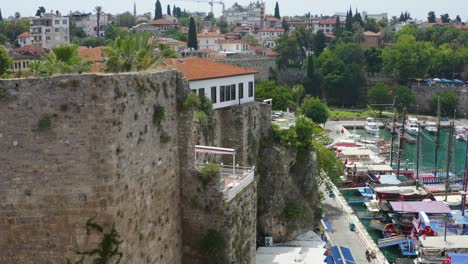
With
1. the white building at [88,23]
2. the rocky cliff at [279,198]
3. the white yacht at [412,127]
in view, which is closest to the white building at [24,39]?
the white building at [88,23]

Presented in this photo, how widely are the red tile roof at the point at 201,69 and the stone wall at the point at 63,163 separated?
50.0 feet

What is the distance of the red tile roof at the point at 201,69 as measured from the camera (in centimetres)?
2993

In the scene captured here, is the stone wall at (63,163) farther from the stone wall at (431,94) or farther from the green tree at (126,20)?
the green tree at (126,20)

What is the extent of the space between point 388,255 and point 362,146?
34.0 meters

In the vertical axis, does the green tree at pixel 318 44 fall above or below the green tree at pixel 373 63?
above

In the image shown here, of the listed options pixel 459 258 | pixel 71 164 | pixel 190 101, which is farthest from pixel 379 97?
pixel 71 164

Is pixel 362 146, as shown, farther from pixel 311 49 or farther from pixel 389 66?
pixel 311 49

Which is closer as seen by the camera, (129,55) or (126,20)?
(129,55)

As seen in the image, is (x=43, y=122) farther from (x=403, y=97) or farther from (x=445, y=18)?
(x=445, y=18)

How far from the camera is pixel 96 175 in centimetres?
1377

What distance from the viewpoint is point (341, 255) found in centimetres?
3409

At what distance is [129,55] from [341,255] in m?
19.8

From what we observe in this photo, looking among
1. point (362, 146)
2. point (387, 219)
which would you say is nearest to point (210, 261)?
point (387, 219)

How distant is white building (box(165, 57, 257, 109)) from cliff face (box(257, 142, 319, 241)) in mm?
3450
